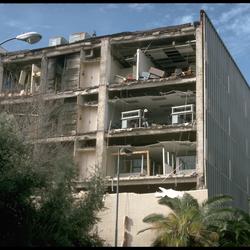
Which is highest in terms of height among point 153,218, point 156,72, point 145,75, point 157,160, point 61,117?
point 156,72

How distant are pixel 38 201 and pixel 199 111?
57.3 ft

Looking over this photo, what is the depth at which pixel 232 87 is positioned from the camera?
47000 mm

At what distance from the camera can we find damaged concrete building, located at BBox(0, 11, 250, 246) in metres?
40.3

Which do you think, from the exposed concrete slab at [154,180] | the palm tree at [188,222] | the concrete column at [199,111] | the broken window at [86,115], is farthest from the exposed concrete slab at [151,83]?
the palm tree at [188,222]

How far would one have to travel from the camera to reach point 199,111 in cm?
3959

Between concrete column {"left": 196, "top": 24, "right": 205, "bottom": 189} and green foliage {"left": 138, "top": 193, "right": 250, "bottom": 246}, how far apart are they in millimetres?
9568

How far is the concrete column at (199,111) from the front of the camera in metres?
37.7

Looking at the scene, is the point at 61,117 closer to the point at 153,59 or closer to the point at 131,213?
the point at 153,59

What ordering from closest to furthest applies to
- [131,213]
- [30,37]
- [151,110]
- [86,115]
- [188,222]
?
[30,37] → [188,222] → [131,213] → [86,115] → [151,110]

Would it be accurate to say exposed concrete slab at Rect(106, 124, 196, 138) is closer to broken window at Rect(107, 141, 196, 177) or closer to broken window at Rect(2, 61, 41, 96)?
broken window at Rect(107, 141, 196, 177)

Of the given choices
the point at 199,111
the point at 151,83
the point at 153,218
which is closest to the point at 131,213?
the point at 153,218

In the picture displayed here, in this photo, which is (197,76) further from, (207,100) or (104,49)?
(104,49)

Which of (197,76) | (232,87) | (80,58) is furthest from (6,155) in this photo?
(232,87)

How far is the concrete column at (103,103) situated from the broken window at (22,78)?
6.85m
